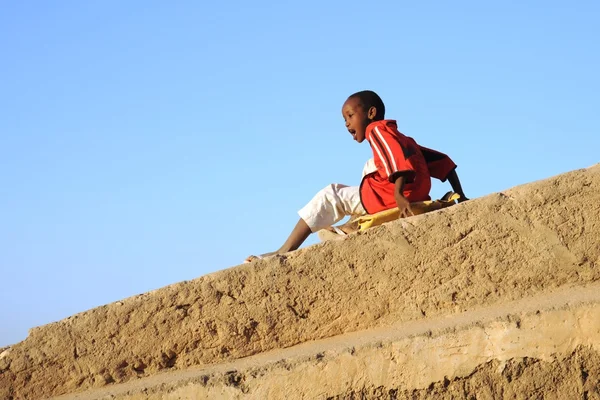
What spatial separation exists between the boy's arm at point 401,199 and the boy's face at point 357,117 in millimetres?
703

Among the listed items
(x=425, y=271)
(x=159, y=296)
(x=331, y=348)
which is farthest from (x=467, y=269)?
(x=159, y=296)

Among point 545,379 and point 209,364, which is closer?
point 545,379

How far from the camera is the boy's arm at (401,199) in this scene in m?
4.61

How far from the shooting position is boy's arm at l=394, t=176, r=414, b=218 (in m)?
4.61

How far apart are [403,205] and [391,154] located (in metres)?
0.34

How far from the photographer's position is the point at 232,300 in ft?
12.9

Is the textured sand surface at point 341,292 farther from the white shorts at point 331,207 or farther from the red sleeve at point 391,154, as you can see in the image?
the white shorts at point 331,207

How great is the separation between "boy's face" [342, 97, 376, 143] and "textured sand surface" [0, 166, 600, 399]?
1.51m

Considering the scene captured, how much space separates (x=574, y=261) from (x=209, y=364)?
1731 mm

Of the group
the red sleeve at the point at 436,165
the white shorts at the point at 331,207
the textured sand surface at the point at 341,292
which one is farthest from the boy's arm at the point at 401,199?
the textured sand surface at the point at 341,292

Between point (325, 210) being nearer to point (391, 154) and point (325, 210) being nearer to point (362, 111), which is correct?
point (391, 154)

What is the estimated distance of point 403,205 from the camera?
4.62 metres

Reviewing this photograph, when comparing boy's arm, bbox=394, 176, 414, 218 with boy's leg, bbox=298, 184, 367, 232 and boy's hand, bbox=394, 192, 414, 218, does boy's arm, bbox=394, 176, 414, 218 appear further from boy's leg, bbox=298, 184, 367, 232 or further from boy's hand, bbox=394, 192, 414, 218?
boy's leg, bbox=298, 184, 367, 232

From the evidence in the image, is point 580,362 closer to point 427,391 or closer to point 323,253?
point 427,391
